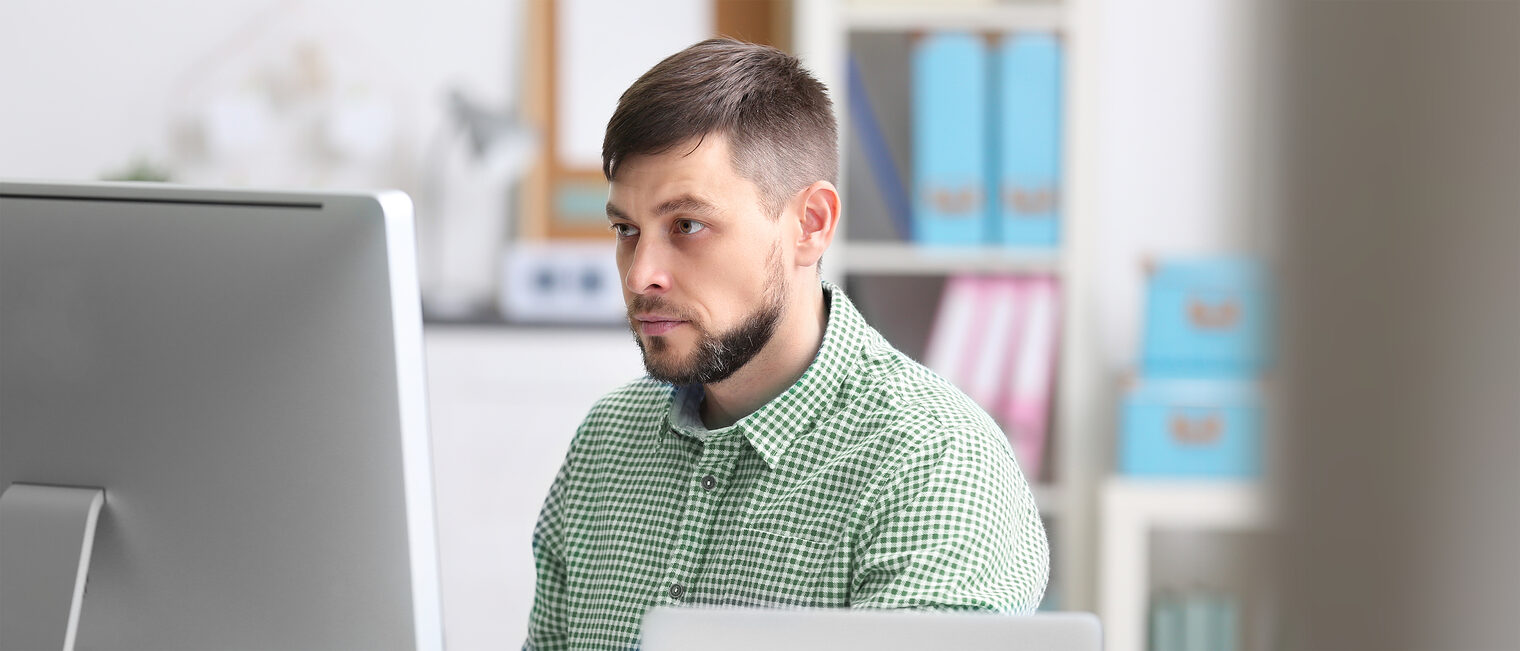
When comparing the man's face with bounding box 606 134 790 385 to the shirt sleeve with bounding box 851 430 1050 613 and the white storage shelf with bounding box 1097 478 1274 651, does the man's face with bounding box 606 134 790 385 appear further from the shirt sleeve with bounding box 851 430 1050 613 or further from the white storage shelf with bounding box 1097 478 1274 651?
the white storage shelf with bounding box 1097 478 1274 651

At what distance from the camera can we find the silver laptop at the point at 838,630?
61cm

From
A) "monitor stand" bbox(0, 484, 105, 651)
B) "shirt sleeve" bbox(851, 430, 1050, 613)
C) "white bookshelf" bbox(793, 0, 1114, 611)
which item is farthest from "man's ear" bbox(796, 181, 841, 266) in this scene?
"white bookshelf" bbox(793, 0, 1114, 611)

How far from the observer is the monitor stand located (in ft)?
2.91

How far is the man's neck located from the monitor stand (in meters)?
0.55

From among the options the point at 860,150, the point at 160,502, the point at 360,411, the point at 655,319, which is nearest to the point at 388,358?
the point at 360,411

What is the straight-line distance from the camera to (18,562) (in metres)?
0.92

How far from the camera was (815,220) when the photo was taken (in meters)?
1.30

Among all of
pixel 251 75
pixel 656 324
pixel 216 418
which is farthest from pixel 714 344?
pixel 251 75

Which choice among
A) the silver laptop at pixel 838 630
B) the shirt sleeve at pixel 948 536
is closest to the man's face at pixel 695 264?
the shirt sleeve at pixel 948 536

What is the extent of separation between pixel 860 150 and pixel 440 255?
1043 millimetres

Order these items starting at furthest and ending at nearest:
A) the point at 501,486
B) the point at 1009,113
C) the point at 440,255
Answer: the point at 440,255 < the point at 501,486 < the point at 1009,113

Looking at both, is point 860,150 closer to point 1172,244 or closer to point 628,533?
point 1172,244

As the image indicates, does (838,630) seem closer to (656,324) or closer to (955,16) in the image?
(656,324)

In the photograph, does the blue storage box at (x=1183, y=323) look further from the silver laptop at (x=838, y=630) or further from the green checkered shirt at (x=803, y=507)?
the silver laptop at (x=838, y=630)
